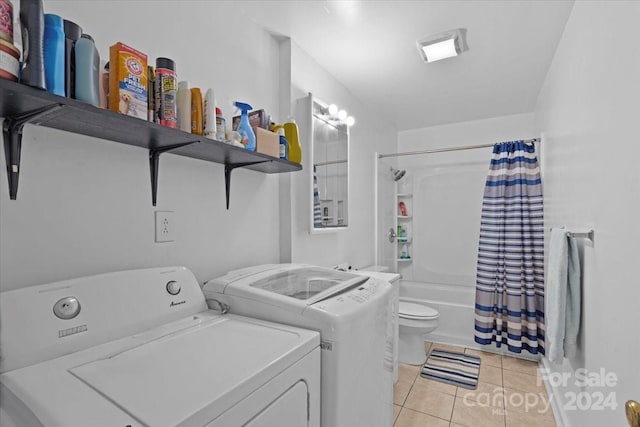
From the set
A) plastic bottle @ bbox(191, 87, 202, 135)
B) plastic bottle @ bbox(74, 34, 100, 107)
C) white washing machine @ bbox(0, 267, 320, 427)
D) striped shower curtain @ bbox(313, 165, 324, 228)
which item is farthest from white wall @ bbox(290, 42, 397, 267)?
plastic bottle @ bbox(74, 34, 100, 107)

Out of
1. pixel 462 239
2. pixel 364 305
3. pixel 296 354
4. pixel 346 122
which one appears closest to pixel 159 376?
pixel 296 354

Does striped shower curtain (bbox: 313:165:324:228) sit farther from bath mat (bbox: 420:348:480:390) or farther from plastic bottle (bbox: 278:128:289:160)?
bath mat (bbox: 420:348:480:390)

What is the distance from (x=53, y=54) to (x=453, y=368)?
121 inches

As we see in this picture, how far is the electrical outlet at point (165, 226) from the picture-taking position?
1.26 meters

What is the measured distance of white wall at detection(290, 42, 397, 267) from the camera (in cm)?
205

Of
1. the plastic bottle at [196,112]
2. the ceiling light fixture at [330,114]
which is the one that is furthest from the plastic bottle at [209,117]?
the ceiling light fixture at [330,114]

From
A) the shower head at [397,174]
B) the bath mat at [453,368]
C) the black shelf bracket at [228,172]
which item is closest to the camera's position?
the black shelf bracket at [228,172]

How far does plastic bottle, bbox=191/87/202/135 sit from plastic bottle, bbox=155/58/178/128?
12 centimetres

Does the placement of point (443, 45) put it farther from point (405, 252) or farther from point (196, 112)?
point (405, 252)

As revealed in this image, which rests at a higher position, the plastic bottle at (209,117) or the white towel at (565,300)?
the plastic bottle at (209,117)

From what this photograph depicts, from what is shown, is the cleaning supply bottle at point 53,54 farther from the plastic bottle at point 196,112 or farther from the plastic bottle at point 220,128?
the plastic bottle at point 220,128

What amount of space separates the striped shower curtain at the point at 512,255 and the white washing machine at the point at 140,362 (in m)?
2.41

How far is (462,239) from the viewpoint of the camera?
3.62m

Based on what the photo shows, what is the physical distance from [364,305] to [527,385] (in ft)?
6.66
